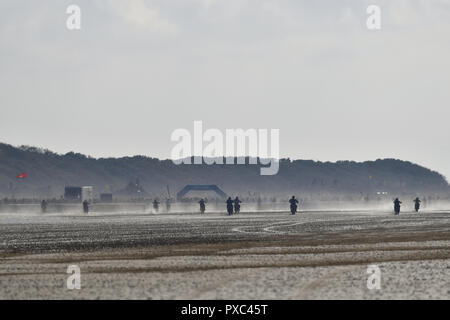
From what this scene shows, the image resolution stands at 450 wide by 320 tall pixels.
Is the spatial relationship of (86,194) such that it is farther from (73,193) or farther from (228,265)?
(228,265)

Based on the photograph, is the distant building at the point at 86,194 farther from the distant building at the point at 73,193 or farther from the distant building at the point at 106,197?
the distant building at the point at 106,197

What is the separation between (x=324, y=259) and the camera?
2750 cm

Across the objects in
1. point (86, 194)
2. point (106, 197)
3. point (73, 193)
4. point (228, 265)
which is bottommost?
point (228, 265)

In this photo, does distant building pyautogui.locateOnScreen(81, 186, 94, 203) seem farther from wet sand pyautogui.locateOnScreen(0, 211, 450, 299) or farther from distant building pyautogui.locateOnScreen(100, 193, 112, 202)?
wet sand pyautogui.locateOnScreen(0, 211, 450, 299)

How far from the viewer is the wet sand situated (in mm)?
19406

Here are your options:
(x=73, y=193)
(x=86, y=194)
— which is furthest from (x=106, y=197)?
(x=86, y=194)

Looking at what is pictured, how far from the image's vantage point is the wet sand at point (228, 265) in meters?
19.4

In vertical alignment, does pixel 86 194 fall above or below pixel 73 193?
below

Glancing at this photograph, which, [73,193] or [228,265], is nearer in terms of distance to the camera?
[228,265]

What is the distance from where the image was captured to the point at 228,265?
83.8 feet

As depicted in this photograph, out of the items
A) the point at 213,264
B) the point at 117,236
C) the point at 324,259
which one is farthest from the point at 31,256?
the point at 117,236
